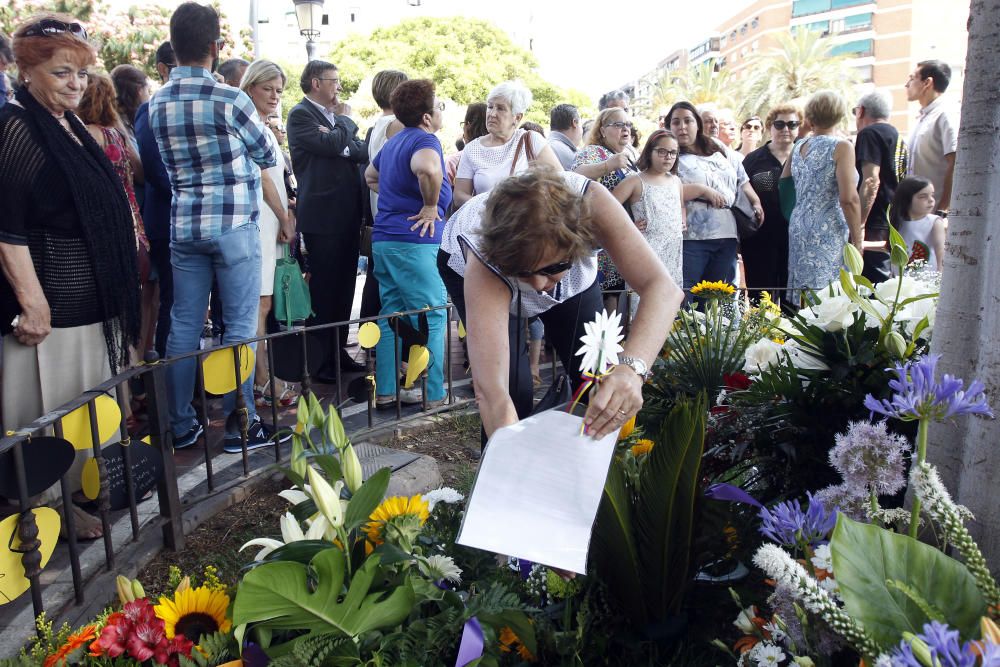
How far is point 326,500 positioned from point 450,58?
1138 inches

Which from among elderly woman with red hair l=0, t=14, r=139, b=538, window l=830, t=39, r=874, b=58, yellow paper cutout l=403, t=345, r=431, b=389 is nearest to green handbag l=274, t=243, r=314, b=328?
yellow paper cutout l=403, t=345, r=431, b=389

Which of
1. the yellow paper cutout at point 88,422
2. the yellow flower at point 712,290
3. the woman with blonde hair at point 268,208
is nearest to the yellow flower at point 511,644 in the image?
the yellow paper cutout at point 88,422

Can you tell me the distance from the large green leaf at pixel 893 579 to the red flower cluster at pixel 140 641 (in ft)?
3.29

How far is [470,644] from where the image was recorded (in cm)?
123

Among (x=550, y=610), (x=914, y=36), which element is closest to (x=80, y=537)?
(x=550, y=610)

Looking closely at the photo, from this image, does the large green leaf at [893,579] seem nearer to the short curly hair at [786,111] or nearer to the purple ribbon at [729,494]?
the purple ribbon at [729,494]

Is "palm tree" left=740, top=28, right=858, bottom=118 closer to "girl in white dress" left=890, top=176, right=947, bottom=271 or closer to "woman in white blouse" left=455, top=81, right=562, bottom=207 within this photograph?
"girl in white dress" left=890, top=176, right=947, bottom=271

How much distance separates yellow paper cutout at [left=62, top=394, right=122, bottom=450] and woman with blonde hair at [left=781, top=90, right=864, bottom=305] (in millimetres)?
3832

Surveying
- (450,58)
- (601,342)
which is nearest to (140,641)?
(601,342)

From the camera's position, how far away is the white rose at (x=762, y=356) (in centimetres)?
219

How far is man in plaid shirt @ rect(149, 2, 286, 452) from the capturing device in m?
3.47

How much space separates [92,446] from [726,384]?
72.4 inches

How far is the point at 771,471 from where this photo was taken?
6.24ft

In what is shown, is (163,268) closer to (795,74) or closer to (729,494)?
(729,494)
